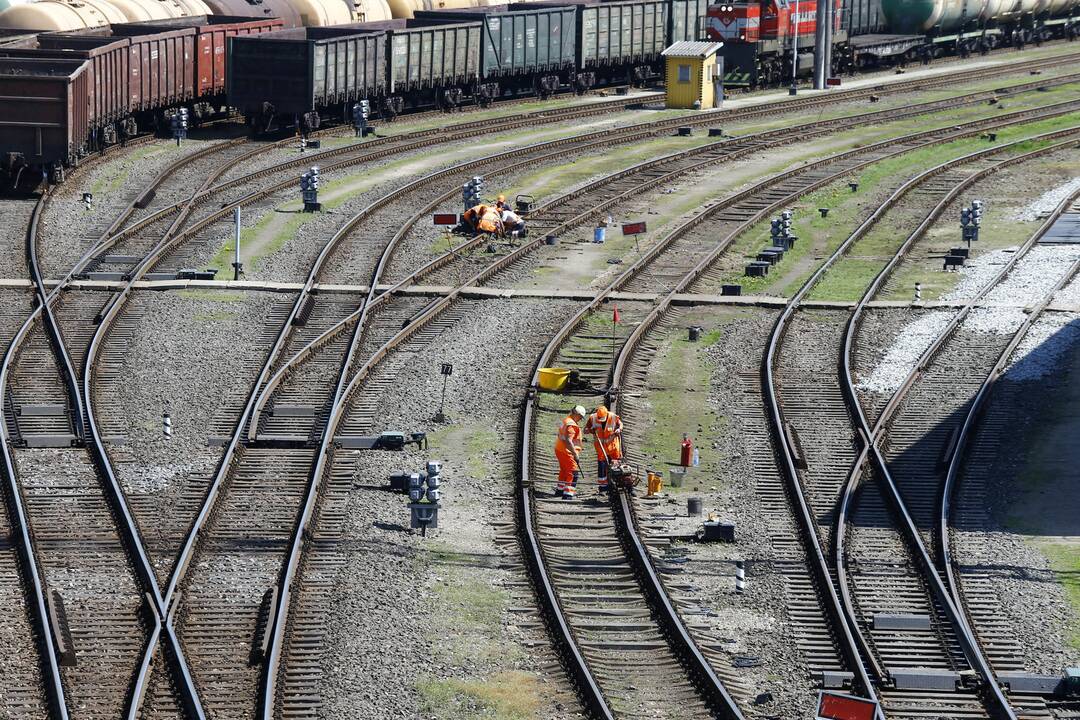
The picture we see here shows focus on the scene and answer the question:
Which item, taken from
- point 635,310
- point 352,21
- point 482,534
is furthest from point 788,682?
point 352,21

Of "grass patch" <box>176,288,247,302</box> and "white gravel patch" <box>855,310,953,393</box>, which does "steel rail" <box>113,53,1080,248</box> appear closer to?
"grass patch" <box>176,288,247,302</box>

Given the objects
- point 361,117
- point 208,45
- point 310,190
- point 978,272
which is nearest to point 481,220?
point 310,190

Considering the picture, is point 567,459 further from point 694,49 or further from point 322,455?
point 694,49

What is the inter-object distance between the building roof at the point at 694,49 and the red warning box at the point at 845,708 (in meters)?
40.7

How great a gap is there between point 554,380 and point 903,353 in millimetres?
5596

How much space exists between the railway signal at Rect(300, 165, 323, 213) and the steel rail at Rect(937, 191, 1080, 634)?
45.8 ft

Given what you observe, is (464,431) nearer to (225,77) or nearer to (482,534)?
(482,534)

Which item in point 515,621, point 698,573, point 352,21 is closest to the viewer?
point 515,621

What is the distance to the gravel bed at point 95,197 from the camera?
31.6 metres

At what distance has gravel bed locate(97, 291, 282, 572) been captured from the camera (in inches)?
778

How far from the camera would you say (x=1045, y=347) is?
87.9 feet

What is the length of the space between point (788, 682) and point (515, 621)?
2520 millimetres

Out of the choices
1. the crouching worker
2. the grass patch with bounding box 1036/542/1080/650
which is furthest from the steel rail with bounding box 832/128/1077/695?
the crouching worker

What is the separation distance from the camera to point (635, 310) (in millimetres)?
28828
